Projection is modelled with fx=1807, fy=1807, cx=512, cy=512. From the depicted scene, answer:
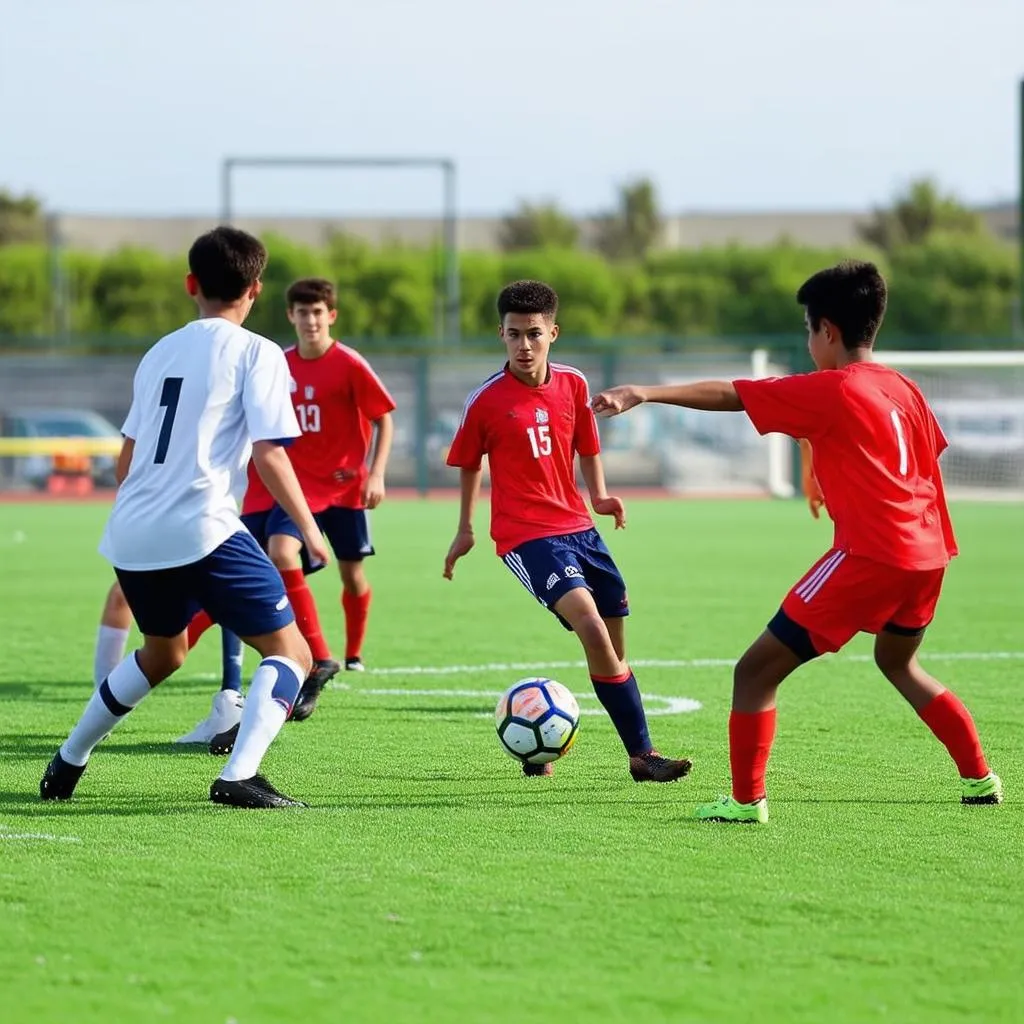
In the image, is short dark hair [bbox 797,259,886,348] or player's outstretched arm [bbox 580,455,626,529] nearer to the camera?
short dark hair [bbox 797,259,886,348]

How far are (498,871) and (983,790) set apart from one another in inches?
75.3

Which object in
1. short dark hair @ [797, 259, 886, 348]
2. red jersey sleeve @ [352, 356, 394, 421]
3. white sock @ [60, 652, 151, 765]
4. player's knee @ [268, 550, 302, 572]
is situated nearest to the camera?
short dark hair @ [797, 259, 886, 348]

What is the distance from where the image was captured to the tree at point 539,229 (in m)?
75.9

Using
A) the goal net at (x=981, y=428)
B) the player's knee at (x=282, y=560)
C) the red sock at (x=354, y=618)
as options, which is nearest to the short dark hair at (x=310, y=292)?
the player's knee at (x=282, y=560)

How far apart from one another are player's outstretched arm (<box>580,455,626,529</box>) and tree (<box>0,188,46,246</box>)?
70.9 metres

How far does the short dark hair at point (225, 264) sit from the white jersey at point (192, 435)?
0.15m

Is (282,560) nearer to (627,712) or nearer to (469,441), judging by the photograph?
(469,441)

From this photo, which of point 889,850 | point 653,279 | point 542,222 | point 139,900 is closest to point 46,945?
point 139,900

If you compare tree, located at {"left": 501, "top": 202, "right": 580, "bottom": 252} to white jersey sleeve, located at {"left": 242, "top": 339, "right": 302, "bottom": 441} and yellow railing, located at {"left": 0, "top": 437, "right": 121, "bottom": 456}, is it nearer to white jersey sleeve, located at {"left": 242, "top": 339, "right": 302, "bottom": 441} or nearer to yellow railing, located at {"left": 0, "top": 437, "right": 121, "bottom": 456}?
yellow railing, located at {"left": 0, "top": 437, "right": 121, "bottom": 456}

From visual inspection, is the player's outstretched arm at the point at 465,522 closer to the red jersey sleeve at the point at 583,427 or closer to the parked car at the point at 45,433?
the red jersey sleeve at the point at 583,427

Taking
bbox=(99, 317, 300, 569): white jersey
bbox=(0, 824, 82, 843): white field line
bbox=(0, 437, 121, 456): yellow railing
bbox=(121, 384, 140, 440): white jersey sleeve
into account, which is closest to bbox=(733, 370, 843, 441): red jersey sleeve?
bbox=(99, 317, 300, 569): white jersey

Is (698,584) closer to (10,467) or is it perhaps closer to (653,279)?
(10,467)

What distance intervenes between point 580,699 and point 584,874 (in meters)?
3.67

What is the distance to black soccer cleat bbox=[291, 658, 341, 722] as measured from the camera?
8070 mm
